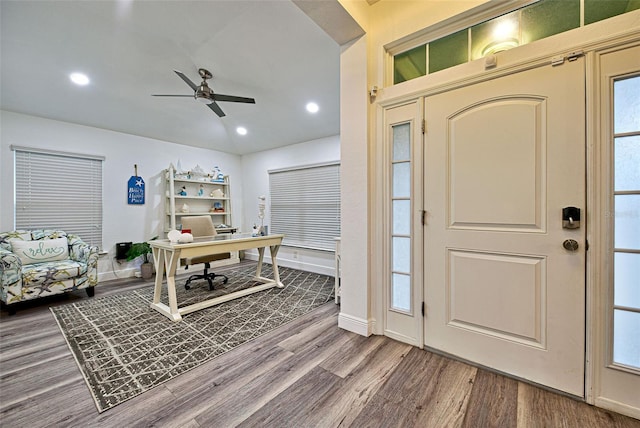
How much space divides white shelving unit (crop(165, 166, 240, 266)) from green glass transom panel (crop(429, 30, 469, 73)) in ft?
14.8

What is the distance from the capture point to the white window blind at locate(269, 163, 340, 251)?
4.55 meters

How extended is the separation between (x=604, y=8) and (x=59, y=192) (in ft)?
19.9

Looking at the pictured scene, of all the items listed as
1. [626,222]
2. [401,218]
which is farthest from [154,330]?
[626,222]

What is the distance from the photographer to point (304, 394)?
1546mm

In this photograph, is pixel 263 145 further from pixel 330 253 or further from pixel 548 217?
pixel 548 217

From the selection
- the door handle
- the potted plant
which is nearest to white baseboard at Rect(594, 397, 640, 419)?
the door handle

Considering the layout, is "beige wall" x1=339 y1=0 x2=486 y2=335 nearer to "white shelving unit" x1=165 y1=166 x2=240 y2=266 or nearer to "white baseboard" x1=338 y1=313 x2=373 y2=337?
"white baseboard" x1=338 y1=313 x2=373 y2=337

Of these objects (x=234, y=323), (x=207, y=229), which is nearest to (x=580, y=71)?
(x=234, y=323)

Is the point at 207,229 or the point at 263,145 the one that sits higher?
the point at 263,145

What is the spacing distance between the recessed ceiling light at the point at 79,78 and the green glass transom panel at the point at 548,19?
4.57 m

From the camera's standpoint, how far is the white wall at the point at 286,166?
4.54 meters

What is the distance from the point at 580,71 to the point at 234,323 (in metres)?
3.19

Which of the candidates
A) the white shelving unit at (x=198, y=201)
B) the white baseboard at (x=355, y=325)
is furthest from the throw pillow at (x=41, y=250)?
the white baseboard at (x=355, y=325)

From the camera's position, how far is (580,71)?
1473 millimetres
